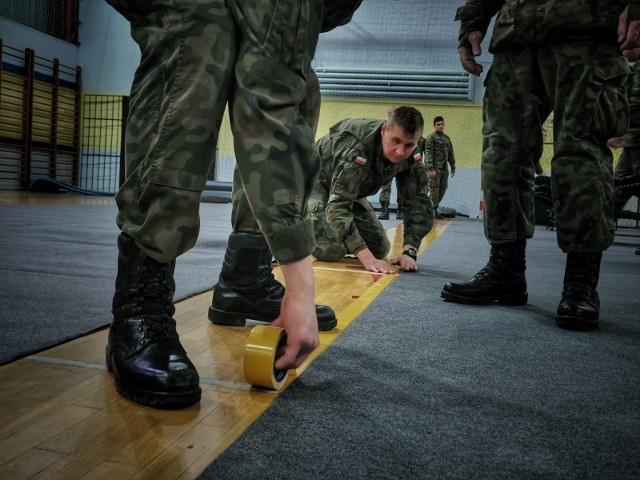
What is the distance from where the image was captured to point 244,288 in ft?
4.95

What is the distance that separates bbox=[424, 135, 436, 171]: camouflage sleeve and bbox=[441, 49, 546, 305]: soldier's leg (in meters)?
7.09

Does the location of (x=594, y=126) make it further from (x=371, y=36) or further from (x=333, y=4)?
(x=371, y=36)

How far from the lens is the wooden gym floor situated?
0.71 m

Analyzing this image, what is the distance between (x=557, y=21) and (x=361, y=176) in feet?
4.17

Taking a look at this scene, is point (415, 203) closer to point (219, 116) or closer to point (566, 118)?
point (566, 118)

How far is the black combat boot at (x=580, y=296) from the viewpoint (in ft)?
5.24

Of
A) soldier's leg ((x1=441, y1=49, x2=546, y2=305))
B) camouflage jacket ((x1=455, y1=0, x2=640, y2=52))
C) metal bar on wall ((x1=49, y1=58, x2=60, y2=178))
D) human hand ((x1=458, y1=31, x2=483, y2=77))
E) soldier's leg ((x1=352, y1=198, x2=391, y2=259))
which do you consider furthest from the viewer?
metal bar on wall ((x1=49, y1=58, x2=60, y2=178))

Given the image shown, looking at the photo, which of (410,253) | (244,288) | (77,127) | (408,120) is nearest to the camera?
(244,288)

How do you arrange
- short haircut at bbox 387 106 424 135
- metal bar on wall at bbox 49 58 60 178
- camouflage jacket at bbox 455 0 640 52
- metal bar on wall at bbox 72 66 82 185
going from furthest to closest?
metal bar on wall at bbox 72 66 82 185 < metal bar on wall at bbox 49 58 60 178 < short haircut at bbox 387 106 424 135 < camouflage jacket at bbox 455 0 640 52

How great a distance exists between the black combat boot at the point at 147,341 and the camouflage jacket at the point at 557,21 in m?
1.32

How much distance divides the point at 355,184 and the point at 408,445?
210cm

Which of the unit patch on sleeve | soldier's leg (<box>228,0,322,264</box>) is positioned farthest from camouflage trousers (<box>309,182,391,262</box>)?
soldier's leg (<box>228,0,322,264</box>)

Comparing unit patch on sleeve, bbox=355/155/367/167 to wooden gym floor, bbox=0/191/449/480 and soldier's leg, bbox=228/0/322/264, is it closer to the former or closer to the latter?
wooden gym floor, bbox=0/191/449/480

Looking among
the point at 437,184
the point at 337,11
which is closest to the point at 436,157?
the point at 437,184
